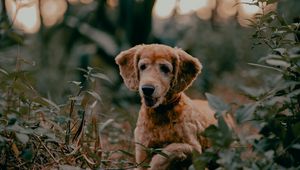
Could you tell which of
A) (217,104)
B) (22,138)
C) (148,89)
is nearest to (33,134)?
(22,138)

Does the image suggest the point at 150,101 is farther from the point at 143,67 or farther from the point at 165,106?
the point at 143,67

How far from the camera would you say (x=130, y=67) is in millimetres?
5809

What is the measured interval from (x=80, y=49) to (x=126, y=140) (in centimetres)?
924

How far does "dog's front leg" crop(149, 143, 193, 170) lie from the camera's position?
17.2 feet

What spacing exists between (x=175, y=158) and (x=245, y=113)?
214 cm

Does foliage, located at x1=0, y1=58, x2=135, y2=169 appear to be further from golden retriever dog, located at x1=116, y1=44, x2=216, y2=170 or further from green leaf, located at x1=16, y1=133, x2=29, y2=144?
golden retriever dog, located at x1=116, y1=44, x2=216, y2=170

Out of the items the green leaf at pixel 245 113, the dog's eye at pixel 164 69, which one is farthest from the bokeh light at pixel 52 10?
the green leaf at pixel 245 113

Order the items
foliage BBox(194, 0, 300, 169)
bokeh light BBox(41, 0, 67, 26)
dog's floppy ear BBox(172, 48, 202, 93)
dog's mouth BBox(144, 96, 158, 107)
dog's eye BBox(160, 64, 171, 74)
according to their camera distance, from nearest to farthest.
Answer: foliage BBox(194, 0, 300, 169)
dog's mouth BBox(144, 96, 158, 107)
dog's eye BBox(160, 64, 171, 74)
dog's floppy ear BBox(172, 48, 202, 93)
bokeh light BBox(41, 0, 67, 26)

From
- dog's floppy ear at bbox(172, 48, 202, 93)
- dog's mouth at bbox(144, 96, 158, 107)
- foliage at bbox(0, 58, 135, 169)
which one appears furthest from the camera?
dog's floppy ear at bbox(172, 48, 202, 93)

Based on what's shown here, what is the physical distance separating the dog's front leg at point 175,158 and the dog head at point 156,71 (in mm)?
406

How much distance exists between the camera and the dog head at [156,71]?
17.5ft

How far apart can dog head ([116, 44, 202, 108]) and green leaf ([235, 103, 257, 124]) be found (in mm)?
2092

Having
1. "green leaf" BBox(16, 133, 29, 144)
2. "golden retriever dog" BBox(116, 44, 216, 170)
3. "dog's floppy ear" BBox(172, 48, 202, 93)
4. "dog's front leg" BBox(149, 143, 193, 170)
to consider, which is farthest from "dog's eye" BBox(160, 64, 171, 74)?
"green leaf" BBox(16, 133, 29, 144)

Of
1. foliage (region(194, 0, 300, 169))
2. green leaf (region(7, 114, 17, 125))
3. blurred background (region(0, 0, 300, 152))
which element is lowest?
blurred background (region(0, 0, 300, 152))
